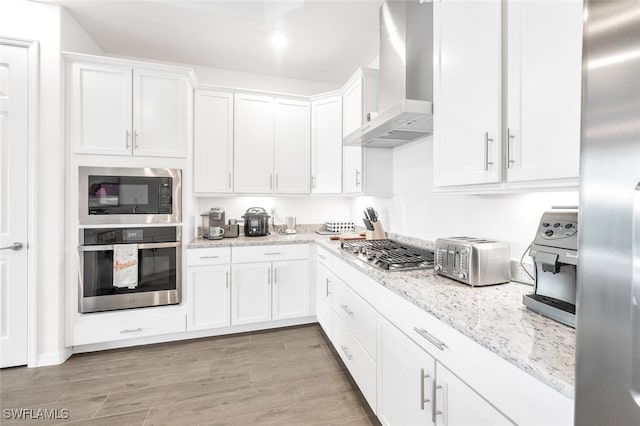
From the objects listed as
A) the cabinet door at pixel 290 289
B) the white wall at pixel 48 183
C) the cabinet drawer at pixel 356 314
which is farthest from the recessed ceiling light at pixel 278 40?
the cabinet drawer at pixel 356 314

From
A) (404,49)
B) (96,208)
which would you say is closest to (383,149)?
(404,49)

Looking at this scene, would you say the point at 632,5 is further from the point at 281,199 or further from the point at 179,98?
the point at 281,199

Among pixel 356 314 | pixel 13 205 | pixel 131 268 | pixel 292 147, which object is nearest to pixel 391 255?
pixel 356 314

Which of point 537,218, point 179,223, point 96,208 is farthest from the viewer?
point 179,223

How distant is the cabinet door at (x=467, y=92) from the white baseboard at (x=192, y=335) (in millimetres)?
2225

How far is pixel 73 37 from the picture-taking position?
249cm

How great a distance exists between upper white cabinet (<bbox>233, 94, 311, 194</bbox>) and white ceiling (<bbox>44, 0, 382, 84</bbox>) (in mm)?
479

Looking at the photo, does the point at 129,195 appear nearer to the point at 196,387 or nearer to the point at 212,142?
the point at 212,142

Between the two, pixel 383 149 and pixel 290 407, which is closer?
pixel 290 407

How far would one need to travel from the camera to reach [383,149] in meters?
2.75

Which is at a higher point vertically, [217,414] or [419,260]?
[419,260]

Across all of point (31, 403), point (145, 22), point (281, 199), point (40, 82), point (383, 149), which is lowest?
point (31, 403)

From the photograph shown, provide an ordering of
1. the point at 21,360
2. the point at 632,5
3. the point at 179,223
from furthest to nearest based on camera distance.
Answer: the point at 179,223, the point at 21,360, the point at 632,5

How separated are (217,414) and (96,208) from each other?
1974mm
